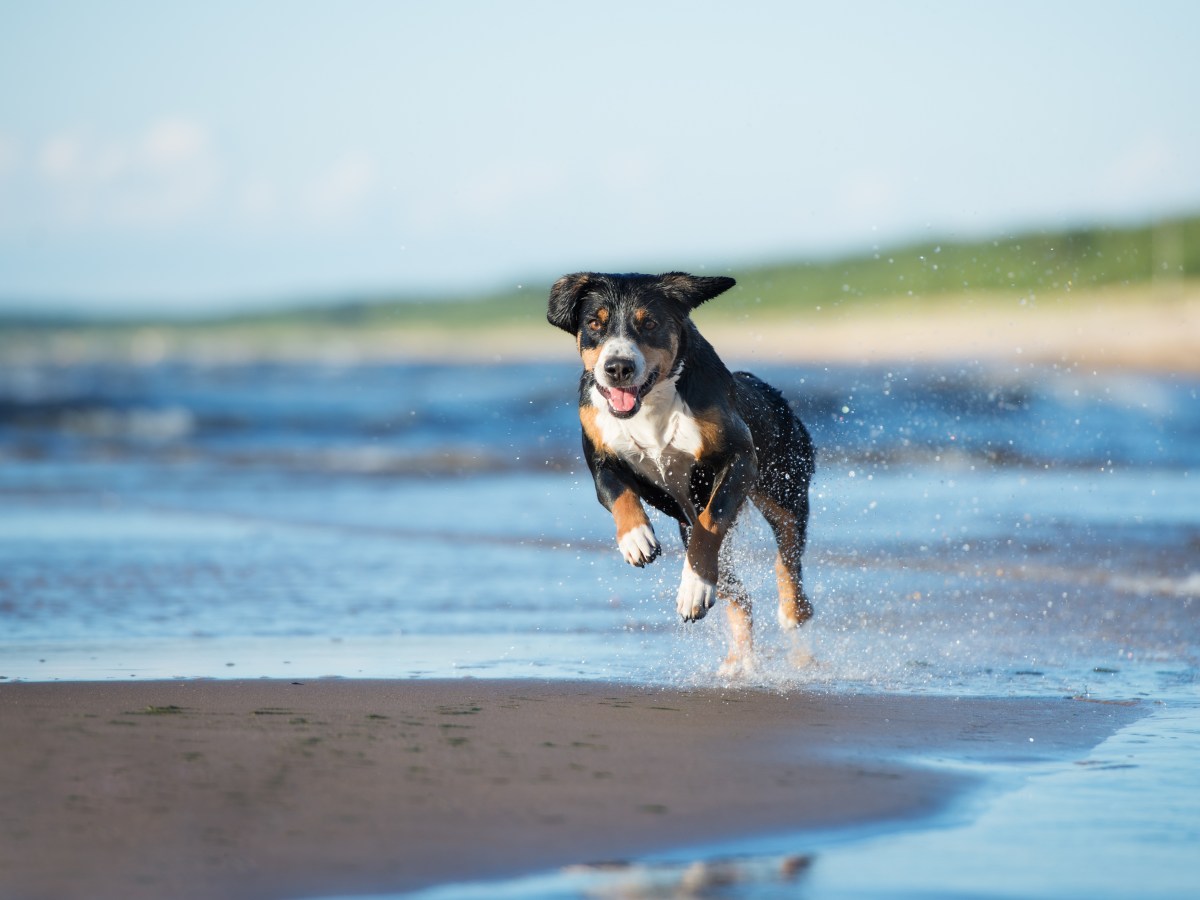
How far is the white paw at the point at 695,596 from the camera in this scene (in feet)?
22.5

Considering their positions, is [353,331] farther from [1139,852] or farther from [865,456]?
[1139,852]

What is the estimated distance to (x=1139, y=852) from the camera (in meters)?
4.21

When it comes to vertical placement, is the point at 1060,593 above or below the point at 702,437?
below

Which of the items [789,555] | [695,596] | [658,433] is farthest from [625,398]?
[789,555]

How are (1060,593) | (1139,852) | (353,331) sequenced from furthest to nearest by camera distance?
(353,331) < (1060,593) < (1139,852)

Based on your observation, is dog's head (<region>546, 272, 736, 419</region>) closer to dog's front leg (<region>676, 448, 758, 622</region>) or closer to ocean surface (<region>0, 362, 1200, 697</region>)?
dog's front leg (<region>676, 448, 758, 622</region>)

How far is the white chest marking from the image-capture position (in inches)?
280

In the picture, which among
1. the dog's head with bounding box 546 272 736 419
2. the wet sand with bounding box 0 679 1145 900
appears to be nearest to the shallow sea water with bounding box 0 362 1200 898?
the wet sand with bounding box 0 679 1145 900

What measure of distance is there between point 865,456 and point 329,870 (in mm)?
17398

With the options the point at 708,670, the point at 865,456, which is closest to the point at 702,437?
the point at 708,670

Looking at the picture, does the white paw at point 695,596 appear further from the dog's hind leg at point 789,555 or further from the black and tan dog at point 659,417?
the dog's hind leg at point 789,555

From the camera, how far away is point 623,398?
690cm

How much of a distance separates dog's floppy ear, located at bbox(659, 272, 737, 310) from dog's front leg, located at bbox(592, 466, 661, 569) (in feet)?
2.69

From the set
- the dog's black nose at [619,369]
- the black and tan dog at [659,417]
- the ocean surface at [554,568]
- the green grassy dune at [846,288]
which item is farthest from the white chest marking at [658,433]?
the green grassy dune at [846,288]
